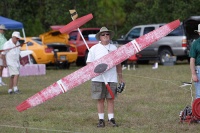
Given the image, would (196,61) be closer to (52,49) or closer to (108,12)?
(52,49)

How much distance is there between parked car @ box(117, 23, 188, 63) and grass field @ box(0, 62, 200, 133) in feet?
32.7

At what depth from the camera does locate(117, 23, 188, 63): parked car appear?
2834 cm

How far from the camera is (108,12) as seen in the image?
35000 millimetres

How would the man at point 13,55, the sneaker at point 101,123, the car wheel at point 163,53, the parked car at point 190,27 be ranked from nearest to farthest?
the sneaker at point 101,123, the man at point 13,55, the parked car at point 190,27, the car wheel at point 163,53

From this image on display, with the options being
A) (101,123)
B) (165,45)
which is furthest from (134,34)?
(101,123)

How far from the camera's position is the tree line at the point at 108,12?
3403 cm

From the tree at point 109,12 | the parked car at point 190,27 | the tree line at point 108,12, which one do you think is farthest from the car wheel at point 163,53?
the tree at point 109,12

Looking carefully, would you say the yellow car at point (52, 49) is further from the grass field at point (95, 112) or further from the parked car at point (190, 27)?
the grass field at point (95, 112)

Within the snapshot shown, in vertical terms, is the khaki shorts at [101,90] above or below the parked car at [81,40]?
above

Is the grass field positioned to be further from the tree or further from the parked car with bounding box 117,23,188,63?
the tree

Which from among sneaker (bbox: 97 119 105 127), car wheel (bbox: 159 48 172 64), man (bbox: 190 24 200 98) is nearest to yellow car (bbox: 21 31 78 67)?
car wheel (bbox: 159 48 172 64)

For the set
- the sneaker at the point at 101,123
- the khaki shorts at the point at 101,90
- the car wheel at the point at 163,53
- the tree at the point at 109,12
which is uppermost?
the khaki shorts at the point at 101,90

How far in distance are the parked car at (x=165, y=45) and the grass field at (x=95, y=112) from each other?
9.98 m

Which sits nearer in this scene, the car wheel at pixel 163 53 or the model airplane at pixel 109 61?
the model airplane at pixel 109 61
